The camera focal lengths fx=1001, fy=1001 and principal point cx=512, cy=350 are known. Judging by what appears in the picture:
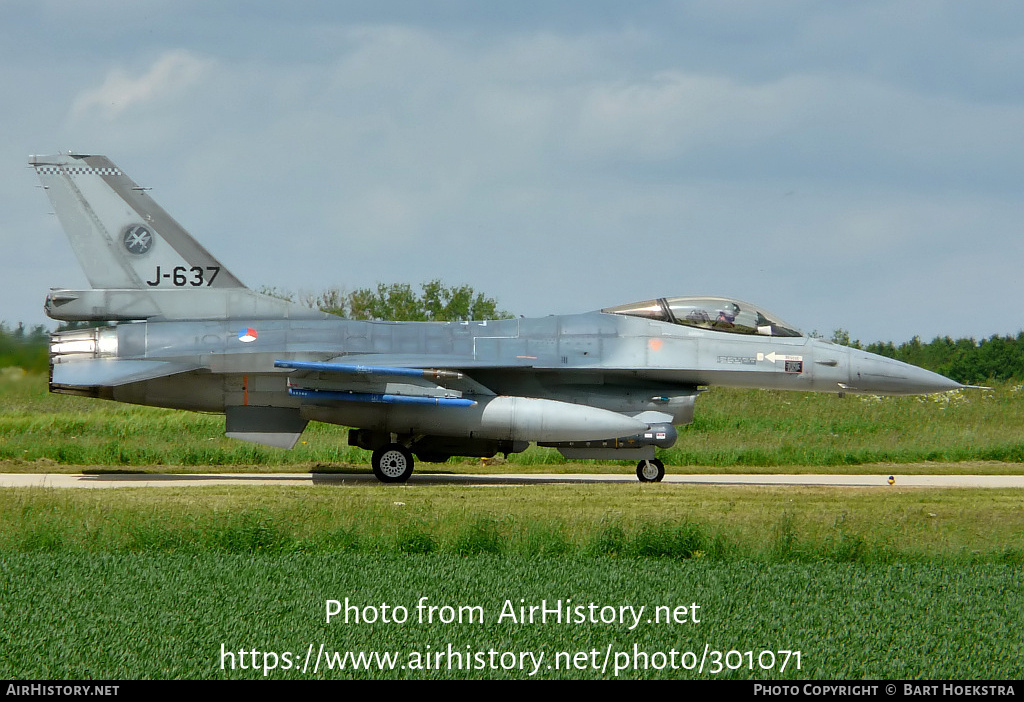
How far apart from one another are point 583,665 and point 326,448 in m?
14.7

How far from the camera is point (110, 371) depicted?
47.2 feet

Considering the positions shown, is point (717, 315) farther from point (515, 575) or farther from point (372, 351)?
point (515, 575)

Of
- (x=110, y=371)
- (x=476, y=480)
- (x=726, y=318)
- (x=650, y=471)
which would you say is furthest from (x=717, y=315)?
(x=110, y=371)

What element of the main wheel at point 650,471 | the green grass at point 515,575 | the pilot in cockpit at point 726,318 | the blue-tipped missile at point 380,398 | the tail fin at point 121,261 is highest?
the tail fin at point 121,261

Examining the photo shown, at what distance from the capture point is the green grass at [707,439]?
1831 cm

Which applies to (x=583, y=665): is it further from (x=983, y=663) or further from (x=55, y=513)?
(x=55, y=513)

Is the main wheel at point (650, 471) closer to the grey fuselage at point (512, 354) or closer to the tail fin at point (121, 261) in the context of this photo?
the grey fuselage at point (512, 354)

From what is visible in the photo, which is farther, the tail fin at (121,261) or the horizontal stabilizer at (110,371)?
the tail fin at (121,261)

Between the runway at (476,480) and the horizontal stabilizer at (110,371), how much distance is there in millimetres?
1464

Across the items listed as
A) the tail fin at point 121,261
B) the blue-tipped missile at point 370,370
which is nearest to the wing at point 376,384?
the blue-tipped missile at point 370,370

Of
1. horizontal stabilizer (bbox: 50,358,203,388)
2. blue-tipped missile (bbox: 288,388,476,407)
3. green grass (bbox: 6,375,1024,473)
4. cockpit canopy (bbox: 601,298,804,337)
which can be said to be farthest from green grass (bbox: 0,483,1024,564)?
green grass (bbox: 6,375,1024,473)

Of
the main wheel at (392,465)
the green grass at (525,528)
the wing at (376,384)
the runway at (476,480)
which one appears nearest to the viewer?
the green grass at (525,528)

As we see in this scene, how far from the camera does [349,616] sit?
6055 millimetres
